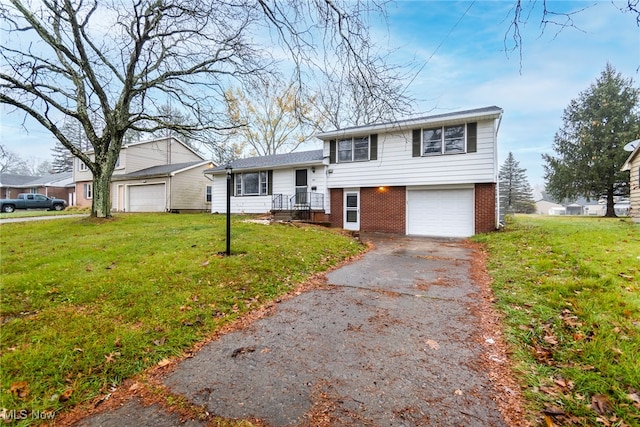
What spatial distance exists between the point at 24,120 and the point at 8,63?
1982 mm

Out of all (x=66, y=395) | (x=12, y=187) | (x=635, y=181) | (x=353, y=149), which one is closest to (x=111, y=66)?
(x=353, y=149)

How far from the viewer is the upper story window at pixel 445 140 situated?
10969 millimetres

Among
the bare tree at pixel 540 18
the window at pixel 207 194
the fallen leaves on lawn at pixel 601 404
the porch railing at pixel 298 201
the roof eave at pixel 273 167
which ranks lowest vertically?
the fallen leaves on lawn at pixel 601 404

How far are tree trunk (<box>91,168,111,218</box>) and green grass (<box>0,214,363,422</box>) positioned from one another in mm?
4800

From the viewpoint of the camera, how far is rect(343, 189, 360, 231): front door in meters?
13.5

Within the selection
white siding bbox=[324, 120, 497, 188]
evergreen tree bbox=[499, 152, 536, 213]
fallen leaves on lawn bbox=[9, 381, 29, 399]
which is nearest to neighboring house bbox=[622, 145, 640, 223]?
white siding bbox=[324, 120, 497, 188]

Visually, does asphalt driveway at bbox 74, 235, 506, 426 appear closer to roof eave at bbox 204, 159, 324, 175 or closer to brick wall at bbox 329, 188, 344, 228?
brick wall at bbox 329, 188, 344, 228

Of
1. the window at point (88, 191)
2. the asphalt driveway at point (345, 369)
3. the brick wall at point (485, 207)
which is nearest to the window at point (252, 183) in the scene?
the brick wall at point (485, 207)

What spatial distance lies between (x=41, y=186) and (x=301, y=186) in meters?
35.2

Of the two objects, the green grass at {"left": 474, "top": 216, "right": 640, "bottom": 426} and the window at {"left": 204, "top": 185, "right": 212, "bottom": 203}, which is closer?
the green grass at {"left": 474, "top": 216, "right": 640, "bottom": 426}

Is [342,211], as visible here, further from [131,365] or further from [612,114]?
[612,114]

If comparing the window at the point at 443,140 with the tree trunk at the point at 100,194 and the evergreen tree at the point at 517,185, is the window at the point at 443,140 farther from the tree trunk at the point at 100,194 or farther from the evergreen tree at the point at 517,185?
the evergreen tree at the point at 517,185

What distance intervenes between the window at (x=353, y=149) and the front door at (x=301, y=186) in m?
2.17

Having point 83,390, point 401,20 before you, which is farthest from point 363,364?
point 401,20
